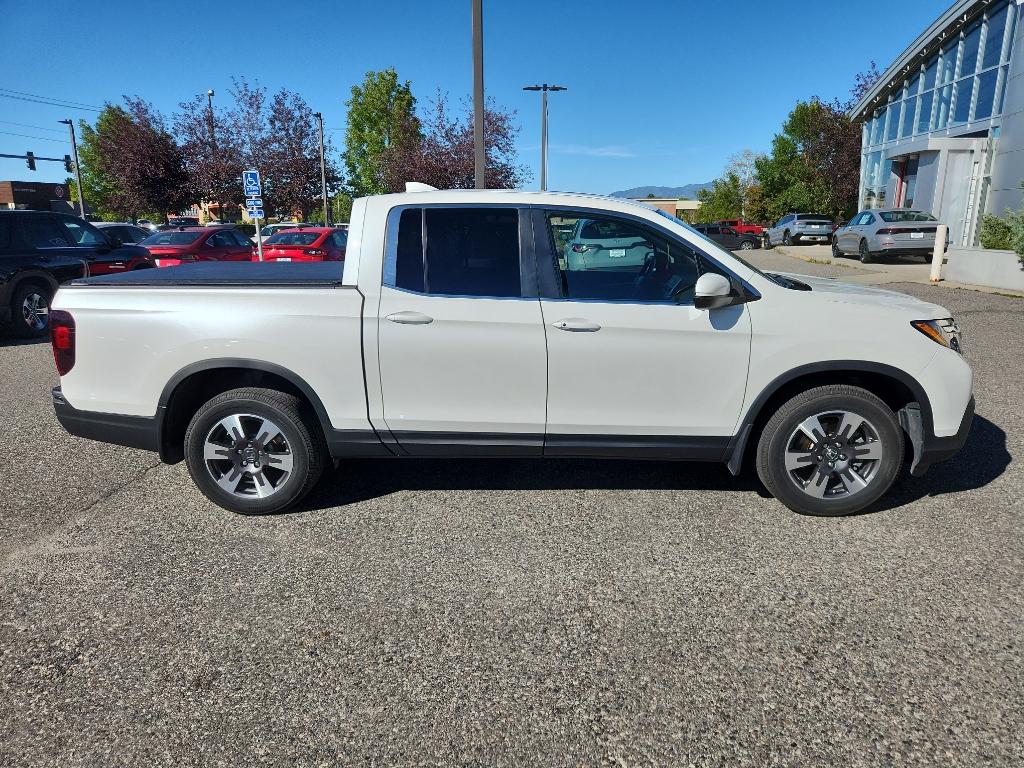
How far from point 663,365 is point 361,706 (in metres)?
2.18

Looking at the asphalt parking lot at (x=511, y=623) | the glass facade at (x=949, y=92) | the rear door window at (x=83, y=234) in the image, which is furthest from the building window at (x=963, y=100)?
the rear door window at (x=83, y=234)

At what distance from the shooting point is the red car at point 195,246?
1288 cm

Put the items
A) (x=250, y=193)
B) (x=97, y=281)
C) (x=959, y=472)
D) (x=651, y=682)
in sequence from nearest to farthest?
(x=651, y=682) → (x=97, y=281) → (x=959, y=472) → (x=250, y=193)

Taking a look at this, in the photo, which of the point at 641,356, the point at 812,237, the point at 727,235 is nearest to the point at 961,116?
the point at 812,237

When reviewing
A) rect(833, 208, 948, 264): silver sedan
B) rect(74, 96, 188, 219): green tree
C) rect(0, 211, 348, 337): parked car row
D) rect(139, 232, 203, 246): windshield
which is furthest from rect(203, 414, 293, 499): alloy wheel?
rect(74, 96, 188, 219): green tree

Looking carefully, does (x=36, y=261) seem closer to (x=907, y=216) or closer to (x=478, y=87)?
(x=478, y=87)

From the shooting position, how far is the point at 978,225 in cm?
1986

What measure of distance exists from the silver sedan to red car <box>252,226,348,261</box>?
16.1 meters

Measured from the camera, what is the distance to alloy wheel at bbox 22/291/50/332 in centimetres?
932

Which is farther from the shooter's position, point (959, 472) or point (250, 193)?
point (250, 193)

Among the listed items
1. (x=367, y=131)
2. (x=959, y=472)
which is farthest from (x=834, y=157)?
(x=959, y=472)

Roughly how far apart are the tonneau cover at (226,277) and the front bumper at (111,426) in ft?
2.38

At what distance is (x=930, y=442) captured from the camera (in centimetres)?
365

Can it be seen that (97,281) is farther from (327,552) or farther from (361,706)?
(361,706)
